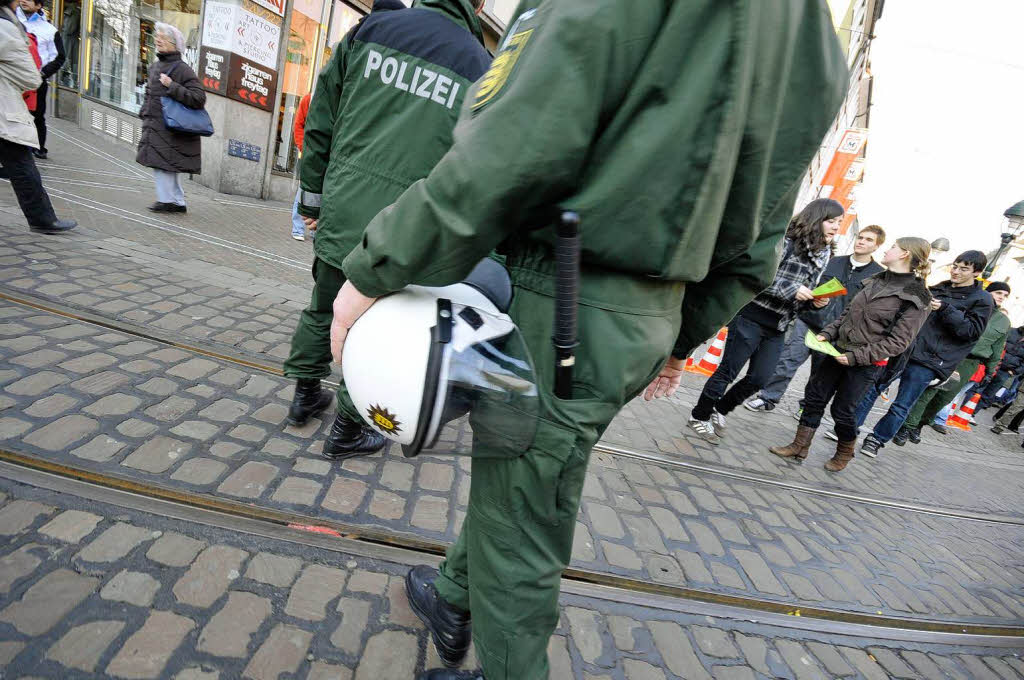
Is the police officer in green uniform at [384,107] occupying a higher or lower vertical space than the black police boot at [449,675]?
higher

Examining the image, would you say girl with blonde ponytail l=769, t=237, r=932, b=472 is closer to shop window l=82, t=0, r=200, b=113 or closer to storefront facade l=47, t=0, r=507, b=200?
storefront facade l=47, t=0, r=507, b=200

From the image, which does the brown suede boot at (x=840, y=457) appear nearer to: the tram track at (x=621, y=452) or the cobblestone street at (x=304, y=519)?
Answer: the cobblestone street at (x=304, y=519)

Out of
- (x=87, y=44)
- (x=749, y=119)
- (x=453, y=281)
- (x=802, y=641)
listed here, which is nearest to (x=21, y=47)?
(x=453, y=281)

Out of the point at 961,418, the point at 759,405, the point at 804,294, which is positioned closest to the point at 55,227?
the point at 804,294

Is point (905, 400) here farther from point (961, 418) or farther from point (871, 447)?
point (961, 418)

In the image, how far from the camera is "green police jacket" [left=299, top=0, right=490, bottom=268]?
201 centimetres

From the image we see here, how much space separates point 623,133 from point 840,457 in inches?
175

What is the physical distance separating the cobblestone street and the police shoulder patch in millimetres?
724

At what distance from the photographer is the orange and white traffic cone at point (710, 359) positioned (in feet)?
19.4

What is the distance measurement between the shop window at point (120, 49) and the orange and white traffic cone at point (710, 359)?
11.6m

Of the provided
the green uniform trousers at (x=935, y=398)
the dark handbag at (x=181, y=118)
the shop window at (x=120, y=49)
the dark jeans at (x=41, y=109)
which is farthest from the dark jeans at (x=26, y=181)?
the green uniform trousers at (x=935, y=398)

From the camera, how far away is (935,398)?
624 centimetres

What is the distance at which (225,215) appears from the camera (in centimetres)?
690

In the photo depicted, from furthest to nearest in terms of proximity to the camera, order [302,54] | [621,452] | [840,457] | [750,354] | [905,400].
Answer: [302,54] < [905,400] < [840,457] < [750,354] < [621,452]
